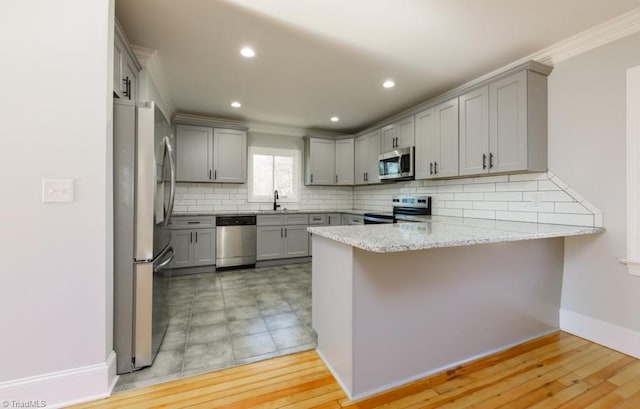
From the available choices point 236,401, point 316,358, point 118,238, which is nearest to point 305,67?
point 118,238

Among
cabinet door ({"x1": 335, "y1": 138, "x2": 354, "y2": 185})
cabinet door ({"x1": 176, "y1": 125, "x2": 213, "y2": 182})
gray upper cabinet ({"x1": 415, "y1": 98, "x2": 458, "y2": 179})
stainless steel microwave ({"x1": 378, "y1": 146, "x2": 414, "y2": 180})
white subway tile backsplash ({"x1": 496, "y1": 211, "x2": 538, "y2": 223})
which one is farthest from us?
cabinet door ({"x1": 335, "y1": 138, "x2": 354, "y2": 185})

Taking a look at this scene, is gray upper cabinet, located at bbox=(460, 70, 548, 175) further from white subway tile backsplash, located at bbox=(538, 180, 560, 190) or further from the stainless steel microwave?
the stainless steel microwave

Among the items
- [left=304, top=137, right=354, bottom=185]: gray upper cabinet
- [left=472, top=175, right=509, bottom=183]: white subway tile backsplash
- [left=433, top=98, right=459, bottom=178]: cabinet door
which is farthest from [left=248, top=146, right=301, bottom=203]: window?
[left=472, top=175, right=509, bottom=183]: white subway tile backsplash

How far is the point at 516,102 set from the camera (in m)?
2.42

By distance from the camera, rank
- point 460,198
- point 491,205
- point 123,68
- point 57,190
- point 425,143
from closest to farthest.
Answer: point 57,190
point 123,68
point 491,205
point 460,198
point 425,143

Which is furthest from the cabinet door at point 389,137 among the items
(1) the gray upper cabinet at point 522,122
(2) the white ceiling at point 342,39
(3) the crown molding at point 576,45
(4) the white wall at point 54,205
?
(4) the white wall at point 54,205

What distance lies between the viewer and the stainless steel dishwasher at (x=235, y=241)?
416 cm

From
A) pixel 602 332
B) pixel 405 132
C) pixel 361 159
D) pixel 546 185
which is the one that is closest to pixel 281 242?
pixel 361 159

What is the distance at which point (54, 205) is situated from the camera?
Result: 4.75ft

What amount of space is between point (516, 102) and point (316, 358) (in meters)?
2.72

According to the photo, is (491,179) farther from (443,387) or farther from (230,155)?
(230,155)

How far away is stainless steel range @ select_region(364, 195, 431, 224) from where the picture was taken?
3676 mm

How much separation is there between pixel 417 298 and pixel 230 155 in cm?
369

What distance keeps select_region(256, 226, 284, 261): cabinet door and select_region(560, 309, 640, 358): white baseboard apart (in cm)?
351
